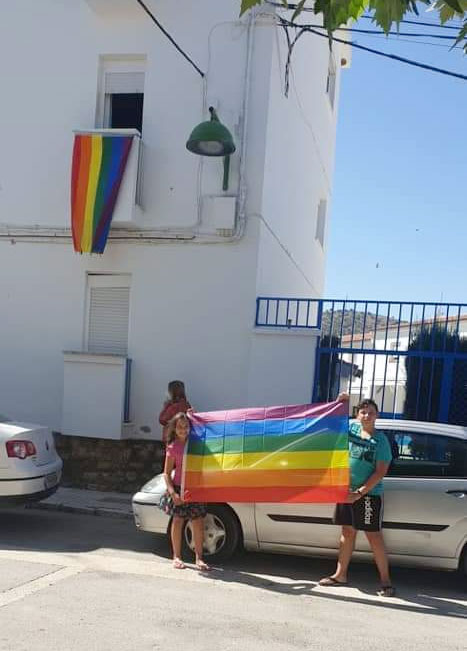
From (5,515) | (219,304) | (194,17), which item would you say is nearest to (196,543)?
(5,515)

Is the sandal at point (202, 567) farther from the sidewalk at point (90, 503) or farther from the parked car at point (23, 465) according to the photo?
the sidewalk at point (90, 503)

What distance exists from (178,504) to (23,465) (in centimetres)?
194

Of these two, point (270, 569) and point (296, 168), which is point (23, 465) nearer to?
point (270, 569)

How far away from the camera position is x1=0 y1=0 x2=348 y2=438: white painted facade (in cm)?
923

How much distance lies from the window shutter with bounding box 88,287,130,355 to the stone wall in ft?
4.54

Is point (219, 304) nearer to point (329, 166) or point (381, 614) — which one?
point (381, 614)

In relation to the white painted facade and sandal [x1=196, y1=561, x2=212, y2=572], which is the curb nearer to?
the white painted facade

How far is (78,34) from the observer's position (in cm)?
989

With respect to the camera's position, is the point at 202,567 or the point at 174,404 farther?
the point at 174,404

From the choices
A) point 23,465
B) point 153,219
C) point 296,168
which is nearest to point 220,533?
point 23,465

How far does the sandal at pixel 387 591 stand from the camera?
209 inches

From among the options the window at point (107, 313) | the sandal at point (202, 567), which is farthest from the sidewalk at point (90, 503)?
the sandal at point (202, 567)

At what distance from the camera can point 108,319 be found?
980cm

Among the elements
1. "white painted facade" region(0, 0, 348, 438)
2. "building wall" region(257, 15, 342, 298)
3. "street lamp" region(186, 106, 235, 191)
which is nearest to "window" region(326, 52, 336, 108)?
"building wall" region(257, 15, 342, 298)
